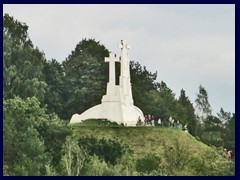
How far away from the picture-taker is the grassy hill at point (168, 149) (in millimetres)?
32322

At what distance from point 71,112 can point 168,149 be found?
32.1ft

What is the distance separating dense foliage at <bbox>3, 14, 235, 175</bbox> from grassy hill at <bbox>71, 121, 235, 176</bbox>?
130 millimetres

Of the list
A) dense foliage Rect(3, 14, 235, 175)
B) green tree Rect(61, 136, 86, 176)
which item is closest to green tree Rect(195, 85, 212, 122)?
dense foliage Rect(3, 14, 235, 175)

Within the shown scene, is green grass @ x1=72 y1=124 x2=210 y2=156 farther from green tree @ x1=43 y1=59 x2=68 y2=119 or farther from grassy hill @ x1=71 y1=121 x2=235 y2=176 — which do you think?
green tree @ x1=43 y1=59 x2=68 y2=119

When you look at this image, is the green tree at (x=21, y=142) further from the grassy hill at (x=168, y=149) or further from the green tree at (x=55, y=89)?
the green tree at (x=55, y=89)

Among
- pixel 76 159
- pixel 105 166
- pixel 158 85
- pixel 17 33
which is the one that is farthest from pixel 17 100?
pixel 158 85

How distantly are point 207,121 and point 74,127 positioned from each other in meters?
14.9

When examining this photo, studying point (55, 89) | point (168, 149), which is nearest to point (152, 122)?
point (168, 149)

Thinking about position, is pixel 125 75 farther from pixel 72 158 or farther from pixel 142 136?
pixel 72 158

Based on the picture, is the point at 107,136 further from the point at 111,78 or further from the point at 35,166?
the point at 35,166

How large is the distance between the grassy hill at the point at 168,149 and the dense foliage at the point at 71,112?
0.13 metres

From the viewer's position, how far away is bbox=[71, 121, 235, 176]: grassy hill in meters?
32.3

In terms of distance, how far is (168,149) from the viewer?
3625 centimetres

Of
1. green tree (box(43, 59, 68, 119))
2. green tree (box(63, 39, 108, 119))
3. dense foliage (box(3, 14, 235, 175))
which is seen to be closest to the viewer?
dense foliage (box(3, 14, 235, 175))
